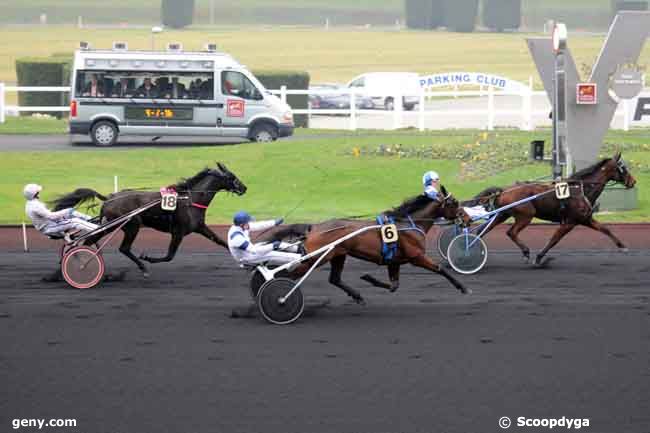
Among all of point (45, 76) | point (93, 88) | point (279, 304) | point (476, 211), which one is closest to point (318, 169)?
point (93, 88)

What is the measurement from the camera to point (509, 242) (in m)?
17.1

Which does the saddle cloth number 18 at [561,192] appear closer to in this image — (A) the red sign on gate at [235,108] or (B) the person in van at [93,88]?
(A) the red sign on gate at [235,108]

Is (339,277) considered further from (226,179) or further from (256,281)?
(226,179)

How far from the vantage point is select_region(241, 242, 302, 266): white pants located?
11312 mm

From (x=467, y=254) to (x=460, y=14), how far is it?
49.1 metres

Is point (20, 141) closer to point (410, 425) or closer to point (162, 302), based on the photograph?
point (162, 302)

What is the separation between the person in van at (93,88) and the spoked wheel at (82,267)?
1412 cm

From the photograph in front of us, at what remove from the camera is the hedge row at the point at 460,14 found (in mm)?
60938

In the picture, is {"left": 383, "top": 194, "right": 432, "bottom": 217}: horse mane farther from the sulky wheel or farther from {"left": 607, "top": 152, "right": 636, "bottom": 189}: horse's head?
{"left": 607, "top": 152, "right": 636, "bottom": 189}: horse's head

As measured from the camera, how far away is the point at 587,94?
62.0ft

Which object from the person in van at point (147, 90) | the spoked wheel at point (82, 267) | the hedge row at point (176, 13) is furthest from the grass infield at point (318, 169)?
the hedge row at point (176, 13)

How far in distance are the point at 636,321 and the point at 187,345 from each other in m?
4.24

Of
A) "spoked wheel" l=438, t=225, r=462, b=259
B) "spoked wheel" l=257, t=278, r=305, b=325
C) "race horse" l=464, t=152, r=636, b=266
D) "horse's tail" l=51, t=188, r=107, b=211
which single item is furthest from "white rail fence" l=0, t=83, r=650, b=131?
"spoked wheel" l=257, t=278, r=305, b=325

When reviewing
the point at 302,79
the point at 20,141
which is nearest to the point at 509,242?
the point at 20,141
